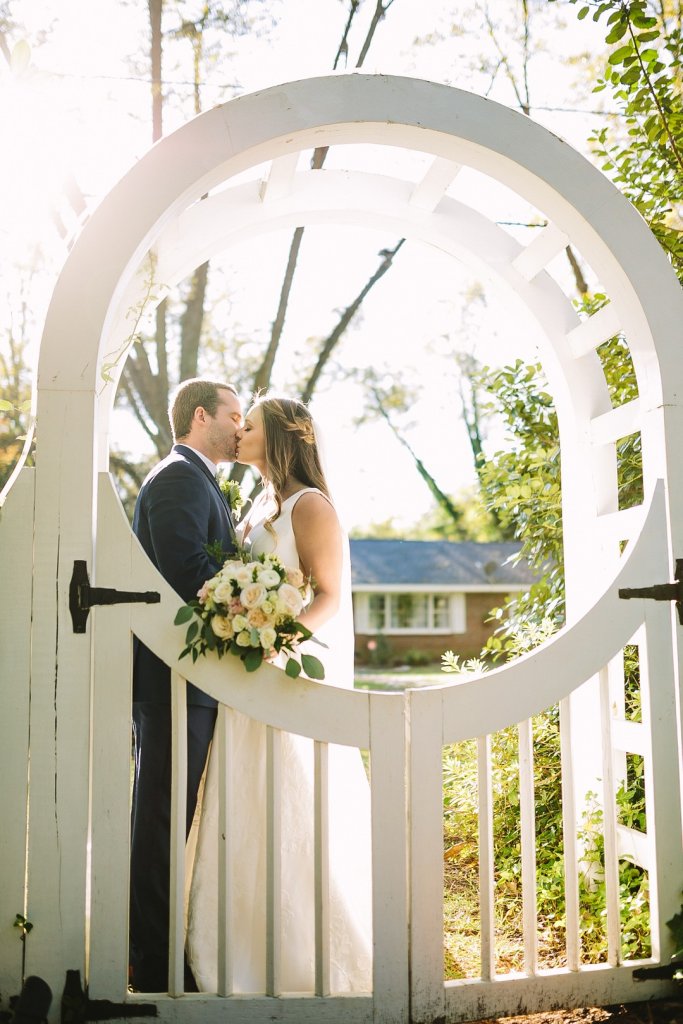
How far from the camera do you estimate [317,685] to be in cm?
209

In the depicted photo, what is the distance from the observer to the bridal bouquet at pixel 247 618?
6.53 ft

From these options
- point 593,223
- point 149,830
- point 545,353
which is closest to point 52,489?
point 149,830

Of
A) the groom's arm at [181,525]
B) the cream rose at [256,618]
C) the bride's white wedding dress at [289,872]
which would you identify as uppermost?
the groom's arm at [181,525]

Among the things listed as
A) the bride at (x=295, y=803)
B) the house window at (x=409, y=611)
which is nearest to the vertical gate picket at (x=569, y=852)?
the bride at (x=295, y=803)

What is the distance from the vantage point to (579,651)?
2.22 m

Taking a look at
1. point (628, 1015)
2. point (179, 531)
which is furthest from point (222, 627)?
point (628, 1015)

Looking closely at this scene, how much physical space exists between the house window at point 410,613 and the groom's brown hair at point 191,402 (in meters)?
17.0

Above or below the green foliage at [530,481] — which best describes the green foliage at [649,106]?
above

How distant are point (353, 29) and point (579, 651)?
22.1 feet

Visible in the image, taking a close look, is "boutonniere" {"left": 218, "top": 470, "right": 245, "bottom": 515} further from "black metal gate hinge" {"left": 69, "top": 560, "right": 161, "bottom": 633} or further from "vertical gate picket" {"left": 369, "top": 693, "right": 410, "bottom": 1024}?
"vertical gate picket" {"left": 369, "top": 693, "right": 410, "bottom": 1024}

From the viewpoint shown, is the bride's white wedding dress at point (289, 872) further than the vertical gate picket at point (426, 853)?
Yes

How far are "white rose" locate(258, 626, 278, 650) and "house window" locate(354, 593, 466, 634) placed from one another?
1803 cm

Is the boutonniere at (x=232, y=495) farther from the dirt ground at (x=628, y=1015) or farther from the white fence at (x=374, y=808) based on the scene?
the dirt ground at (x=628, y=1015)

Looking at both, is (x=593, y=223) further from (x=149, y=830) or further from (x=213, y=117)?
(x=149, y=830)
